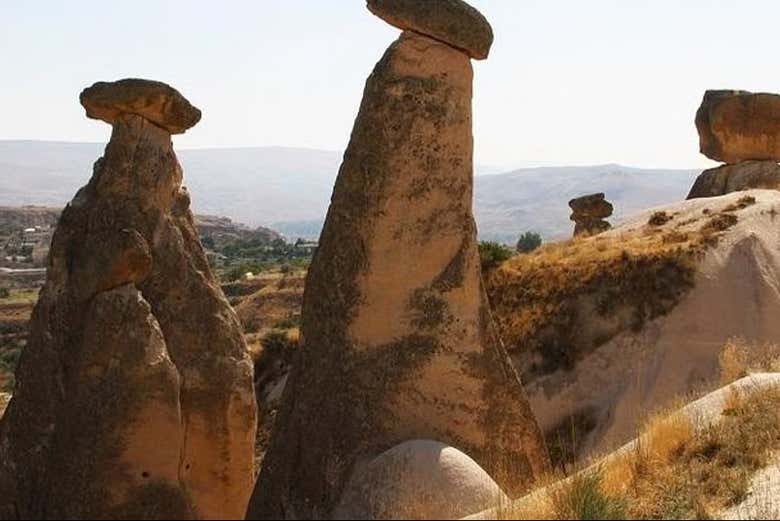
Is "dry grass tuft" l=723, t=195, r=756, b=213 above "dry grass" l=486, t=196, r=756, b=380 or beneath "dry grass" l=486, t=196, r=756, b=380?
above

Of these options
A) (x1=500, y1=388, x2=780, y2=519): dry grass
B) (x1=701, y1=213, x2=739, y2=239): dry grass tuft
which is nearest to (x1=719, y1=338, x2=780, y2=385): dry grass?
(x1=701, y1=213, x2=739, y2=239): dry grass tuft

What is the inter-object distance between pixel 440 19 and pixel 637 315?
40.4 feet

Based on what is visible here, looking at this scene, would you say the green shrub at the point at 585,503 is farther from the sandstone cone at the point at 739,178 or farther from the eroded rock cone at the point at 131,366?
the sandstone cone at the point at 739,178

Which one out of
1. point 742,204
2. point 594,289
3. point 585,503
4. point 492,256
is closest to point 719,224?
point 742,204

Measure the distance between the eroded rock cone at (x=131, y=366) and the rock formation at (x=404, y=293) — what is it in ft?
2.65

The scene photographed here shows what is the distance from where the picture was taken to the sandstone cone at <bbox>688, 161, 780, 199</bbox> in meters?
25.4

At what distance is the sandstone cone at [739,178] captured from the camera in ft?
83.4

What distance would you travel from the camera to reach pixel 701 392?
54.7ft

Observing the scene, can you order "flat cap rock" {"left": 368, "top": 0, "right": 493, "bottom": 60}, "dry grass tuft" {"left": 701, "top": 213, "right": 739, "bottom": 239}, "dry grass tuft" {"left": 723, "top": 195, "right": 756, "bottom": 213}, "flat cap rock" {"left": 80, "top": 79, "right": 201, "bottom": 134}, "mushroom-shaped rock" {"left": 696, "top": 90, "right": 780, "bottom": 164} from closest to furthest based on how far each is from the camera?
"flat cap rock" {"left": 368, "top": 0, "right": 493, "bottom": 60} → "flat cap rock" {"left": 80, "top": 79, "right": 201, "bottom": 134} → "dry grass tuft" {"left": 701, "top": 213, "right": 739, "bottom": 239} → "dry grass tuft" {"left": 723, "top": 195, "right": 756, "bottom": 213} → "mushroom-shaped rock" {"left": 696, "top": 90, "right": 780, "bottom": 164}

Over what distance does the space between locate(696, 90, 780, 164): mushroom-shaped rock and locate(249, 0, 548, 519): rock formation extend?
18348mm

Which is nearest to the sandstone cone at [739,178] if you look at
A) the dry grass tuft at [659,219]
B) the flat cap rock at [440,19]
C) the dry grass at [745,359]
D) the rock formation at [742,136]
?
the rock formation at [742,136]

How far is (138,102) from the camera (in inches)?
332

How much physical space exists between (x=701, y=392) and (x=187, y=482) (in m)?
10.4

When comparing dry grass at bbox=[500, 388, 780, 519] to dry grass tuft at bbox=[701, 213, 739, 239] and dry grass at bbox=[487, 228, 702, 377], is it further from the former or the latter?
dry grass tuft at bbox=[701, 213, 739, 239]
